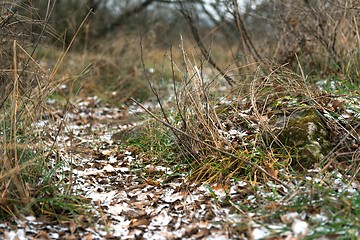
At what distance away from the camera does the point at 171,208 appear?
3434mm

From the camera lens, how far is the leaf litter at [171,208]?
299cm

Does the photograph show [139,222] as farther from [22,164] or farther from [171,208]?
[22,164]

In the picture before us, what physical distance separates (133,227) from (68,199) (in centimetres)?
52

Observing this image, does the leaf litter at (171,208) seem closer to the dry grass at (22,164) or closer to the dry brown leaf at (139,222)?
the dry brown leaf at (139,222)

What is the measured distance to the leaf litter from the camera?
299 centimetres

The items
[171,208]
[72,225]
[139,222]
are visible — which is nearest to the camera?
[72,225]

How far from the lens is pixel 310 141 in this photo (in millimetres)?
3863

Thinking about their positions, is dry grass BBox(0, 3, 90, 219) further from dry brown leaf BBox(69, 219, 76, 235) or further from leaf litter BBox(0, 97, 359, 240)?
dry brown leaf BBox(69, 219, 76, 235)

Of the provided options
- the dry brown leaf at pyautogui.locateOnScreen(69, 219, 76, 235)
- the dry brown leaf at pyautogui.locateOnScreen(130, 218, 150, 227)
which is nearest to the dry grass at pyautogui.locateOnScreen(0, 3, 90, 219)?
A: the dry brown leaf at pyautogui.locateOnScreen(69, 219, 76, 235)

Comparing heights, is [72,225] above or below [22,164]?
below

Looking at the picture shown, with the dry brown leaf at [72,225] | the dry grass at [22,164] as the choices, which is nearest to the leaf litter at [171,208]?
the dry brown leaf at [72,225]

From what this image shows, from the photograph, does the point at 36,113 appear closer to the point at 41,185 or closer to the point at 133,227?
the point at 41,185

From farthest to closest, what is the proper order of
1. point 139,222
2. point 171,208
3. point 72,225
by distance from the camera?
point 171,208 → point 139,222 → point 72,225

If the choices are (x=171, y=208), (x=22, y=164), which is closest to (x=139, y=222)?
(x=171, y=208)
